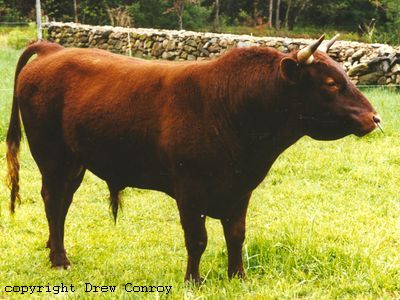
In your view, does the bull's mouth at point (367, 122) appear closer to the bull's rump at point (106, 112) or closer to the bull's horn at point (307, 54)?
the bull's horn at point (307, 54)

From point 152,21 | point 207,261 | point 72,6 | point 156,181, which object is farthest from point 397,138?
point 72,6

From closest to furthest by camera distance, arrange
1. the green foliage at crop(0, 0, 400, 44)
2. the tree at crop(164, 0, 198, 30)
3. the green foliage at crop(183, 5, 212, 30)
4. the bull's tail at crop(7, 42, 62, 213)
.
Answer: the bull's tail at crop(7, 42, 62, 213) → the tree at crop(164, 0, 198, 30) → the green foliage at crop(0, 0, 400, 44) → the green foliage at crop(183, 5, 212, 30)

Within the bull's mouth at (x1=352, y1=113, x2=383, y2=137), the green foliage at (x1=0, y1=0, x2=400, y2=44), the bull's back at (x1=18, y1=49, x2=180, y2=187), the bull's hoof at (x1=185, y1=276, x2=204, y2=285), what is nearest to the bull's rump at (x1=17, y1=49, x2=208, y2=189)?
the bull's back at (x1=18, y1=49, x2=180, y2=187)

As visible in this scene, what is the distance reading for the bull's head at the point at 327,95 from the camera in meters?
3.41

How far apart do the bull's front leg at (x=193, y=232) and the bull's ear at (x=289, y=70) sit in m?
0.96

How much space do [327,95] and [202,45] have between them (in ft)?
43.4

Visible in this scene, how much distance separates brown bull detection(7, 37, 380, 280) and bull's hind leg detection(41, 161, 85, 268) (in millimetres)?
136

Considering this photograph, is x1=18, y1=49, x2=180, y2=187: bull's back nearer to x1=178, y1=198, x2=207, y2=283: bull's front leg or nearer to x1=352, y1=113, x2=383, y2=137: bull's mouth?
x1=178, y1=198, x2=207, y2=283: bull's front leg

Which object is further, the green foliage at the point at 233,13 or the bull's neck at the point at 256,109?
the green foliage at the point at 233,13

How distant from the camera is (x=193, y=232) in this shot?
3.78m

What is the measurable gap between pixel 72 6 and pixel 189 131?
3159cm

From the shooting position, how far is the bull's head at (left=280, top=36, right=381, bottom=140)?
11.2 ft

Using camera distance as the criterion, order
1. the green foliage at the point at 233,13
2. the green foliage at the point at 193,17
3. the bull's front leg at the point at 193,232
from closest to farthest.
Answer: the bull's front leg at the point at 193,232 → the green foliage at the point at 233,13 → the green foliage at the point at 193,17

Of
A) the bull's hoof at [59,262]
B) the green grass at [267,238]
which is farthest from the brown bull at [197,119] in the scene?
the bull's hoof at [59,262]
